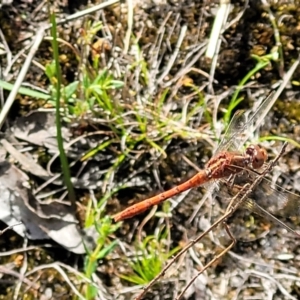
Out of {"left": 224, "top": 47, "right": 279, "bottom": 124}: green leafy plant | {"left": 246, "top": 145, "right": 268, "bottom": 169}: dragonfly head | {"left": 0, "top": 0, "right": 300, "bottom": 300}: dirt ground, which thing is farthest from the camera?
{"left": 224, "top": 47, "right": 279, "bottom": 124}: green leafy plant

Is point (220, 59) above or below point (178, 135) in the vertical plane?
above

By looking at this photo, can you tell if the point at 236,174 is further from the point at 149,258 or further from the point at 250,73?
the point at 250,73

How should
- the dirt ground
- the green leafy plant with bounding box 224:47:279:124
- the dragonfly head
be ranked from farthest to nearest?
1. the green leafy plant with bounding box 224:47:279:124
2. the dirt ground
3. the dragonfly head

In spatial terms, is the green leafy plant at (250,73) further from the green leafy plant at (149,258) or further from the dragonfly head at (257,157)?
the green leafy plant at (149,258)

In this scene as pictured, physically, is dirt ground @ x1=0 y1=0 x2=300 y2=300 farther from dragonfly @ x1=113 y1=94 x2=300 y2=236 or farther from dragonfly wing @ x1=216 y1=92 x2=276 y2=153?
dragonfly wing @ x1=216 y1=92 x2=276 y2=153

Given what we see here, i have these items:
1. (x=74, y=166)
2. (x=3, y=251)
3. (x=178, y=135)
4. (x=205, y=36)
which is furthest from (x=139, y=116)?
(x=3, y=251)

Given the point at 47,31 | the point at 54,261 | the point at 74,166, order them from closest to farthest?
the point at 54,261
the point at 74,166
the point at 47,31

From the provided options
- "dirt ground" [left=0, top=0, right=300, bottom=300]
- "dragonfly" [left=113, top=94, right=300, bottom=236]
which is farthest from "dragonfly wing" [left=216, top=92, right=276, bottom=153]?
"dirt ground" [left=0, top=0, right=300, bottom=300]

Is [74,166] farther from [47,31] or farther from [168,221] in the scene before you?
[47,31]
